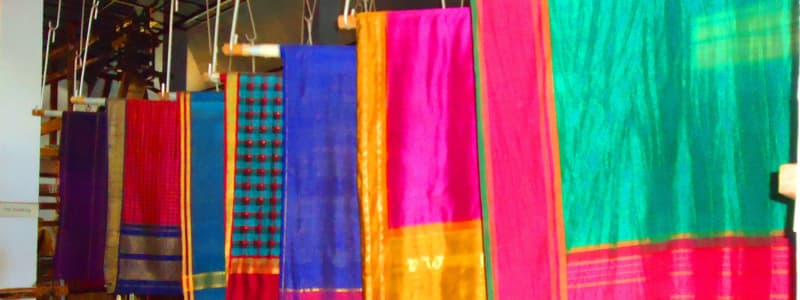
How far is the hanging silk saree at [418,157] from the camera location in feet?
3.92

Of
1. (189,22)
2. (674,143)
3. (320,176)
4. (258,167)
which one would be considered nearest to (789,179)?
(674,143)

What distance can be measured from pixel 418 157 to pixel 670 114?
41cm

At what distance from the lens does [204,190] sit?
6.63ft

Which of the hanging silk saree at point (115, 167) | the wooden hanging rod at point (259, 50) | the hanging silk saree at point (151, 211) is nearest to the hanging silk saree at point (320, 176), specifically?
the wooden hanging rod at point (259, 50)

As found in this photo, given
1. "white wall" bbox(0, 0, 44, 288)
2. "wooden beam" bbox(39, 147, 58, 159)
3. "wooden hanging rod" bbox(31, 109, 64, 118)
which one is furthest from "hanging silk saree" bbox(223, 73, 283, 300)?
"wooden beam" bbox(39, 147, 58, 159)

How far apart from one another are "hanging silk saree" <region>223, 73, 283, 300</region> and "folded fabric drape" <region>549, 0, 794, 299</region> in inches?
33.5

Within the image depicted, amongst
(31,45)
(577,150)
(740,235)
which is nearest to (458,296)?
(577,150)

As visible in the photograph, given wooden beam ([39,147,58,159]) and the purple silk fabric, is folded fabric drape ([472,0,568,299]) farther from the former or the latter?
wooden beam ([39,147,58,159])

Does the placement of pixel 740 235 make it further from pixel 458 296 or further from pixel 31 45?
pixel 31 45

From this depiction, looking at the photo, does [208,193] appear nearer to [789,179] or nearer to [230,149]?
[230,149]

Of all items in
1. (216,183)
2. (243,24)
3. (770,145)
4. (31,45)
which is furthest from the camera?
(243,24)

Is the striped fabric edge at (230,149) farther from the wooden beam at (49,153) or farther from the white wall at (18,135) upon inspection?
the wooden beam at (49,153)

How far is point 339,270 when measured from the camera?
1.48 metres

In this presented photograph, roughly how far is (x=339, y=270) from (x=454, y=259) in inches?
14.2
